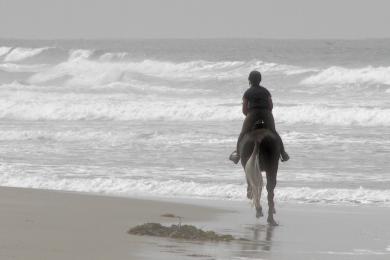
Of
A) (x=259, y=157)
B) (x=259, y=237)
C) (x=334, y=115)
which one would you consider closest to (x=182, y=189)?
(x=259, y=157)

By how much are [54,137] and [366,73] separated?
2387cm

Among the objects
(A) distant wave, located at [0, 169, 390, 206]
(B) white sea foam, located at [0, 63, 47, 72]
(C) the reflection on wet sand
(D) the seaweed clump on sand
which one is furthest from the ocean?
(B) white sea foam, located at [0, 63, 47, 72]

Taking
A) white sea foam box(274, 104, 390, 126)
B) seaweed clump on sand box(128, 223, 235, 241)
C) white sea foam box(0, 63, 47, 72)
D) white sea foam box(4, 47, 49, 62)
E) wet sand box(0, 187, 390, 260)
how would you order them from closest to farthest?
wet sand box(0, 187, 390, 260)
seaweed clump on sand box(128, 223, 235, 241)
white sea foam box(274, 104, 390, 126)
white sea foam box(0, 63, 47, 72)
white sea foam box(4, 47, 49, 62)

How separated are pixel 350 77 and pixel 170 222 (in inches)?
1316

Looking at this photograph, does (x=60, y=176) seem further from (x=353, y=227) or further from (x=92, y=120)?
(x=92, y=120)

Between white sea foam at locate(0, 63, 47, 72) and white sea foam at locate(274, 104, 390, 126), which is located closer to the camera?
white sea foam at locate(274, 104, 390, 126)

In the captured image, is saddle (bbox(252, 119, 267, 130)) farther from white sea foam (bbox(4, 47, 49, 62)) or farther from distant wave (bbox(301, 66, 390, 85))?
white sea foam (bbox(4, 47, 49, 62))

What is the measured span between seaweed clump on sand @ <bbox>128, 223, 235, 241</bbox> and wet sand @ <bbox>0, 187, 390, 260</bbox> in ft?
0.49

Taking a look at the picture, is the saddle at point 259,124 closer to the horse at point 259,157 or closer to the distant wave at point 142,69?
the horse at point 259,157

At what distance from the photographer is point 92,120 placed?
27.7 meters

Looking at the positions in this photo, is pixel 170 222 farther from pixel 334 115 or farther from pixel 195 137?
pixel 334 115

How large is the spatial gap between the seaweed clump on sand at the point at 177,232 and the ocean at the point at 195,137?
373cm

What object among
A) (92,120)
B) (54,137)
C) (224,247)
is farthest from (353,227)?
(92,120)

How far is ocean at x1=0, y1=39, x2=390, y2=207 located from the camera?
13875 mm
